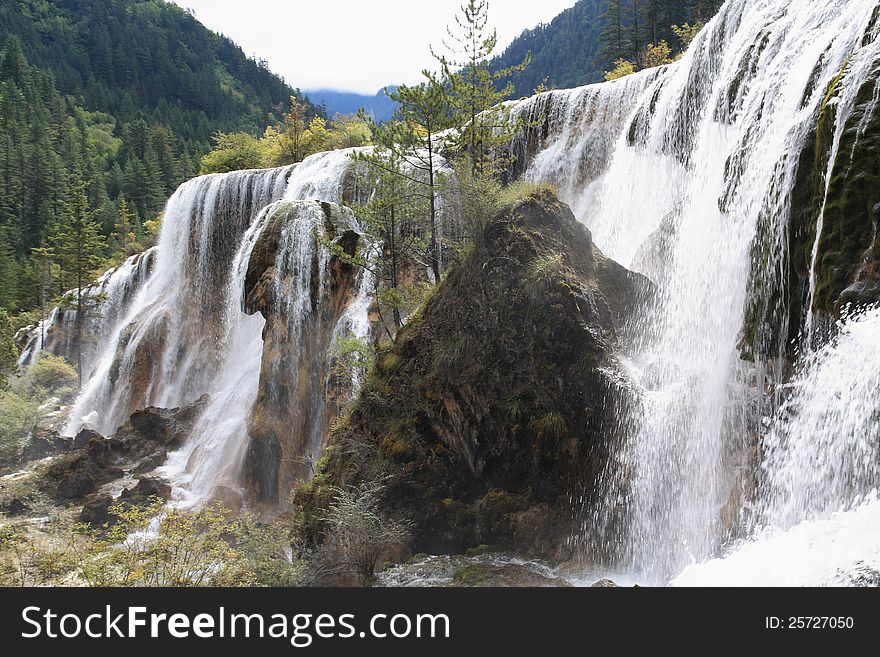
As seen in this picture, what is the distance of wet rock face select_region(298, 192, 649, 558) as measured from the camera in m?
11.2

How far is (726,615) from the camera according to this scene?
576 cm

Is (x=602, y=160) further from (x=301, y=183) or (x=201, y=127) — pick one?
(x=201, y=127)

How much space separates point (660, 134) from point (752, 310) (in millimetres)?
9109

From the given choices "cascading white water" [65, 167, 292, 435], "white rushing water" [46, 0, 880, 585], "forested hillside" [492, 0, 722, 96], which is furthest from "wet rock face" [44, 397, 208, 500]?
"forested hillside" [492, 0, 722, 96]

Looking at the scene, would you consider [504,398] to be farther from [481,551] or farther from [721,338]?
[721,338]

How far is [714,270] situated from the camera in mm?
10906

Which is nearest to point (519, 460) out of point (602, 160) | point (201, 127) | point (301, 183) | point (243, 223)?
point (602, 160)

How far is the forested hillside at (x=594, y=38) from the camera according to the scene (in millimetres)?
50562

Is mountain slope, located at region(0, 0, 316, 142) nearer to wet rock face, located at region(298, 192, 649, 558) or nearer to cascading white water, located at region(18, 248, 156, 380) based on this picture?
cascading white water, located at region(18, 248, 156, 380)

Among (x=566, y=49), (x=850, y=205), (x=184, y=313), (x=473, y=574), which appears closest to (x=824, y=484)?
(x=850, y=205)

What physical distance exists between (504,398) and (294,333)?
34.4 ft

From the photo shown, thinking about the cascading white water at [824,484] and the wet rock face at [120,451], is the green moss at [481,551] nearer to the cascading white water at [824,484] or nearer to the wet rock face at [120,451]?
the cascading white water at [824,484]

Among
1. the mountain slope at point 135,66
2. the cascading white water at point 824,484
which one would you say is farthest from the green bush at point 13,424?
the mountain slope at point 135,66

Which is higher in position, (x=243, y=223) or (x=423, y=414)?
(x=243, y=223)
